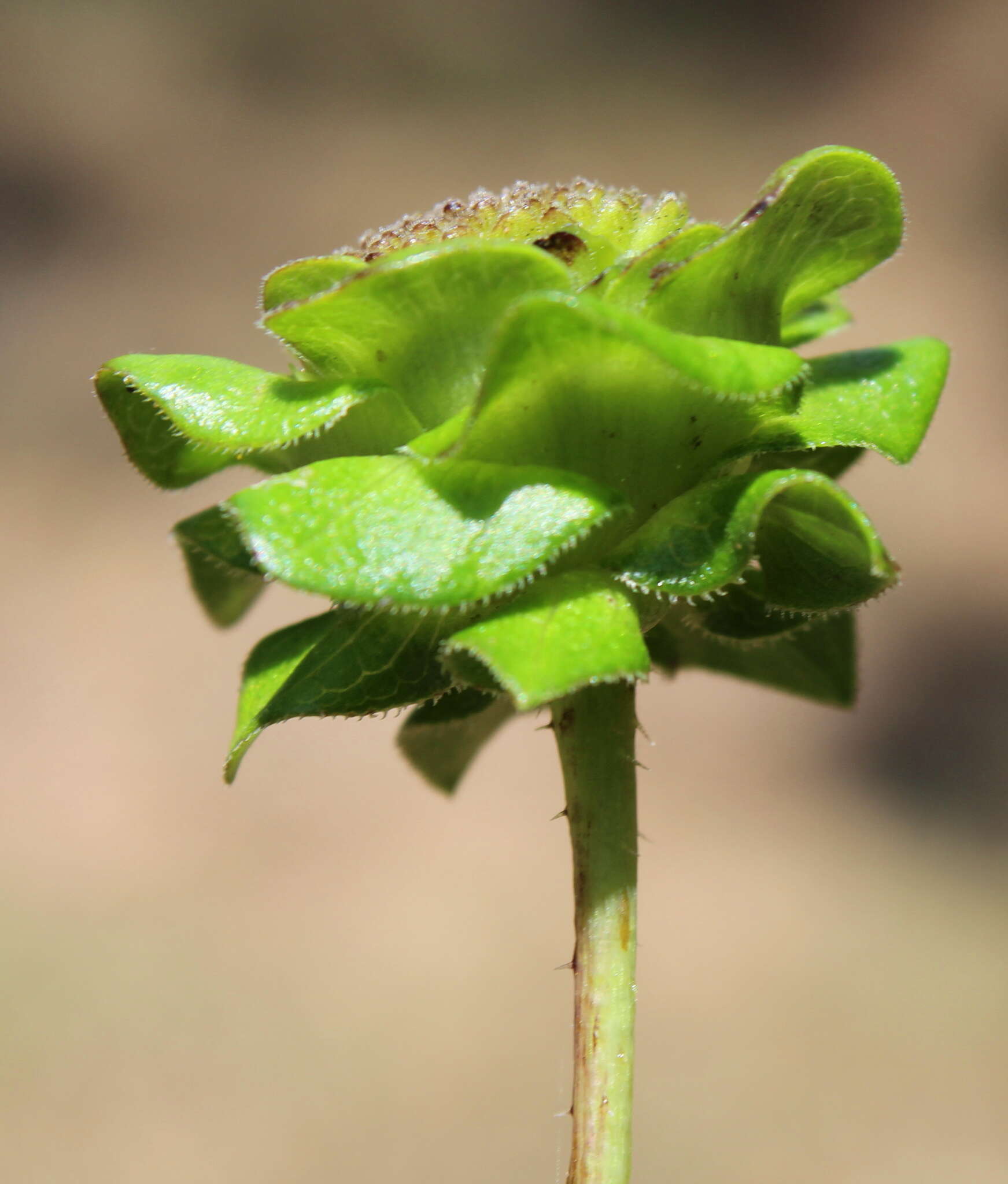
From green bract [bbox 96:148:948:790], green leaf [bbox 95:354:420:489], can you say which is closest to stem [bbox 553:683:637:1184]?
green bract [bbox 96:148:948:790]

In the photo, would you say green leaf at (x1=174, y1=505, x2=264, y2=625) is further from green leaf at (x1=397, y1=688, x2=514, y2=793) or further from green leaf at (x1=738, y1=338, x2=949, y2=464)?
green leaf at (x1=738, y1=338, x2=949, y2=464)

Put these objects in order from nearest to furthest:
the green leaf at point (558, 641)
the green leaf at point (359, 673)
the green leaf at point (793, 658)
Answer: the green leaf at point (558, 641), the green leaf at point (359, 673), the green leaf at point (793, 658)

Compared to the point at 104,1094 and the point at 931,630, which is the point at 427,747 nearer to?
the point at 104,1094

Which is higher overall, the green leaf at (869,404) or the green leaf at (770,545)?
the green leaf at (869,404)

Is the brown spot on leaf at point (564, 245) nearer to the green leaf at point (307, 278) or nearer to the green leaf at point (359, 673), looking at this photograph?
the green leaf at point (307, 278)

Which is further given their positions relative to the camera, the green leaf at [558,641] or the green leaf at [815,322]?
the green leaf at [815,322]

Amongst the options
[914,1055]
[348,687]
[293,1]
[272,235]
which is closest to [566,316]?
[348,687]

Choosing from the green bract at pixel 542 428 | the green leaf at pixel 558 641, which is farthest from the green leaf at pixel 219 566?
the green leaf at pixel 558 641
